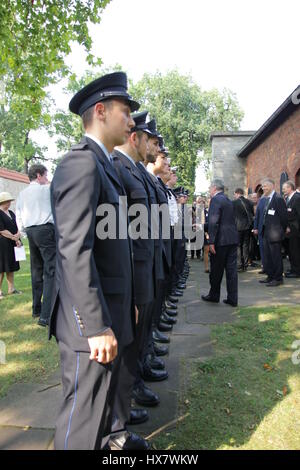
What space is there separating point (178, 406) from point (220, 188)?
4.11 meters

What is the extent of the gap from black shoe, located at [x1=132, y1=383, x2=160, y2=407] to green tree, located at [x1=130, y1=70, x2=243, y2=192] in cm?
3708

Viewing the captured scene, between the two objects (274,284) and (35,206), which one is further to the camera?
(274,284)

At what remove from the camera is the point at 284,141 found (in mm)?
13023

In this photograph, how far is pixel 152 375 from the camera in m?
3.45

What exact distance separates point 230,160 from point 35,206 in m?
18.0

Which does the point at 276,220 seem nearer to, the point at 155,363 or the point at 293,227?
the point at 293,227

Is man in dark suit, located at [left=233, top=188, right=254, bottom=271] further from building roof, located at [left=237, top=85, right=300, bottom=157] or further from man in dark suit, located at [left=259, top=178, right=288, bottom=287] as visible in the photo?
building roof, located at [left=237, top=85, right=300, bottom=157]

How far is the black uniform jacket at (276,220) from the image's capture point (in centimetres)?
798

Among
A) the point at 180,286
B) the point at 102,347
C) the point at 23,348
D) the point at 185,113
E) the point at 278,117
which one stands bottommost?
the point at 23,348

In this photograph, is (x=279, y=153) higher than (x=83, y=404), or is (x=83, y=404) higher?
(x=279, y=153)

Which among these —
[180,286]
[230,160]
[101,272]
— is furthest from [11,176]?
[101,272]

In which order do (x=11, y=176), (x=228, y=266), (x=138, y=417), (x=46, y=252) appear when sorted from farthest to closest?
(x=11, y=176) < (x=228, y=266) < (x=46, y=252) < (x=138, y=417)

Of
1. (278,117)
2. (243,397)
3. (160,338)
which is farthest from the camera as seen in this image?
(278,117)

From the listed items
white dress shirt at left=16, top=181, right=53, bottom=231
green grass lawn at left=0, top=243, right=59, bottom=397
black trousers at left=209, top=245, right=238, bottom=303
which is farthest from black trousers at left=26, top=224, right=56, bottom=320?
black trousers at left=209, top=245, right=238, bottom=303
